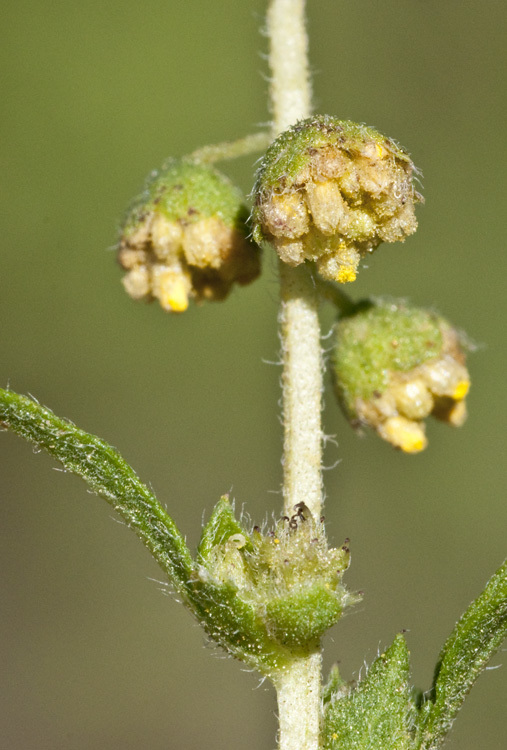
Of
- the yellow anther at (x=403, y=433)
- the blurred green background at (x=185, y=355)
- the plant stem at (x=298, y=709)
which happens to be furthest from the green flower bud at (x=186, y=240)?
the blurred green background at (x=185, y=355)

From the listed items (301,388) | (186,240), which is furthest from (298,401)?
(186,240)

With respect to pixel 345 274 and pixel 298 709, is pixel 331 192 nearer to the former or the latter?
pixel 345 274

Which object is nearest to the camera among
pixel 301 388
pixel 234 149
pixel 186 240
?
A: pixel 301 388

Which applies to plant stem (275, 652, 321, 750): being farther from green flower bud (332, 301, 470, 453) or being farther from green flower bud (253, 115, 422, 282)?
green flower bud (253, 115, 422, 282)

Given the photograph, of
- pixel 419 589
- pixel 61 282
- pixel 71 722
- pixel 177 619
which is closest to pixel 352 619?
pixel 419 589

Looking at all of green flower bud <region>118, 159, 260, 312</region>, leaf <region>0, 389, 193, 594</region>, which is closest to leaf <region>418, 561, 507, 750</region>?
leaf <region>0, 389, 193, 594</region>

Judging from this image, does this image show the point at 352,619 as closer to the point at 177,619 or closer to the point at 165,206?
the point at 177,619
